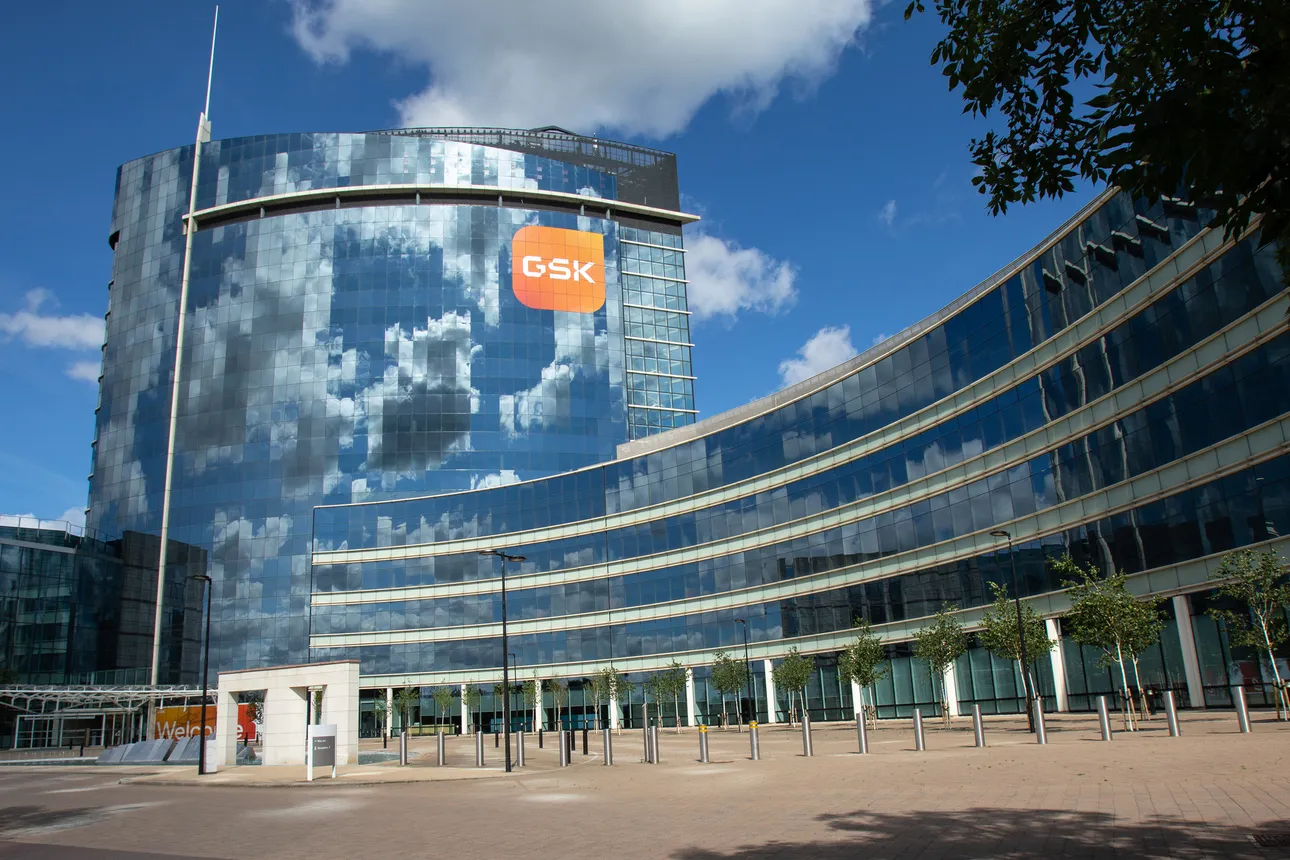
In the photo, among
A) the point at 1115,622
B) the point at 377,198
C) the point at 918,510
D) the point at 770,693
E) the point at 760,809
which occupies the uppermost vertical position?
the point at 377,198

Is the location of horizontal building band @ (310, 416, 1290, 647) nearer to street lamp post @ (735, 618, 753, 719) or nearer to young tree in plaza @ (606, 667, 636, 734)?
street lamp post @ (735, 618, 753, 719)

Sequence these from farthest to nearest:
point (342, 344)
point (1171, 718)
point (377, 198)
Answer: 1. point (377, 198)
2. point (342, 344)
3. point (1171, 718)

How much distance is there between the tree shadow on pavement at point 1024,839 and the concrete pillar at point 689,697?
6429cm

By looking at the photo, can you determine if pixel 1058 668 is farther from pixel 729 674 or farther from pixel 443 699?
pixel 443 699

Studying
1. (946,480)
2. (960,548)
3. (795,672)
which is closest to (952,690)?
(960,548)

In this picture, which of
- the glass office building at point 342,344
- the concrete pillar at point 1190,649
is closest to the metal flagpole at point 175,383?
the glass office building at point 342,344

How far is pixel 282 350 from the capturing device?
340ft

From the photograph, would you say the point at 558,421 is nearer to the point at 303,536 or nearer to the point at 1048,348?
the point at 303,536

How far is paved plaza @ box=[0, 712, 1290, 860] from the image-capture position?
37.9 feet

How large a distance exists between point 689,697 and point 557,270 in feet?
174

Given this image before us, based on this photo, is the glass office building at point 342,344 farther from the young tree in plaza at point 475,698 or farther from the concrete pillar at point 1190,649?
the concrete pillar at point 1190,649

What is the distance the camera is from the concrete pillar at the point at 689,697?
76.6 metres

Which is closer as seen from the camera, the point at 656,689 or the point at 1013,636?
the point at 1013,636

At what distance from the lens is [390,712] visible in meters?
91.1
